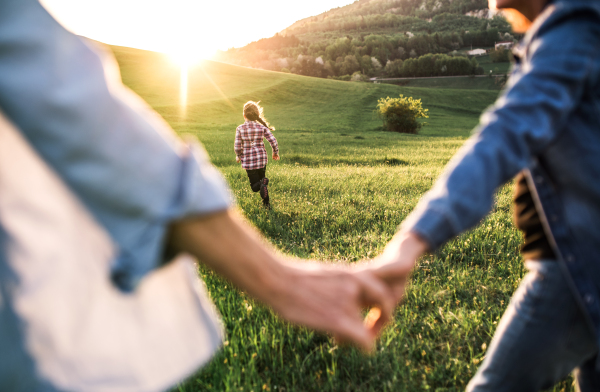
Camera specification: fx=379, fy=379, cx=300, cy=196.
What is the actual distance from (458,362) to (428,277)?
1339 millimetres

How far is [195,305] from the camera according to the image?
88 cm

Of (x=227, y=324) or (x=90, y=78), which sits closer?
(x=90, y=78)

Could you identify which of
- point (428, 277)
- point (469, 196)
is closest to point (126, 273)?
point (469, 196)

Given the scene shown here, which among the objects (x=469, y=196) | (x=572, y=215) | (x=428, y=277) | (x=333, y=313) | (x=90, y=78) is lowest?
(x=428, y=277)

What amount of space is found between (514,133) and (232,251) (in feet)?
2.64

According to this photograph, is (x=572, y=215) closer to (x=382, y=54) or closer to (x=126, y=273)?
(x=126, y=273)

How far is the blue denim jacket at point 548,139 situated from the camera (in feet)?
3.32

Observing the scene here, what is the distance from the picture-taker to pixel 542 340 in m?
1.33

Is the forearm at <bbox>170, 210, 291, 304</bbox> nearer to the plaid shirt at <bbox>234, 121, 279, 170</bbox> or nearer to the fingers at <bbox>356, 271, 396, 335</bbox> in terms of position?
the fingers at <bbox>356, 271, 396, 335</bbox>

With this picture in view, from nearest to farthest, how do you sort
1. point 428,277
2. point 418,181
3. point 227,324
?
1. point 227,324
2. point 428,277
3. point 418,181

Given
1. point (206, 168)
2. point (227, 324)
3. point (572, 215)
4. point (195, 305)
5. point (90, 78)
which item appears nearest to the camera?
point (90, 78)

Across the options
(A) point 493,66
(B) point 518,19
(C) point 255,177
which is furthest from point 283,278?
(A) point 493,66

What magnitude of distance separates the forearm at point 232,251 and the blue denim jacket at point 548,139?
16.9 inches

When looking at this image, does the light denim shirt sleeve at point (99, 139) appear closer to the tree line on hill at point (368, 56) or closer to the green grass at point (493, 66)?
the tree line on hill at point (368, 56)
